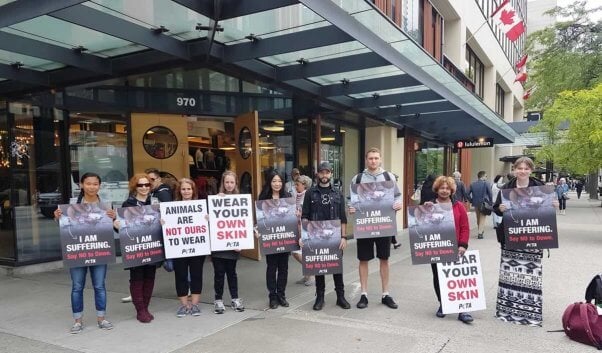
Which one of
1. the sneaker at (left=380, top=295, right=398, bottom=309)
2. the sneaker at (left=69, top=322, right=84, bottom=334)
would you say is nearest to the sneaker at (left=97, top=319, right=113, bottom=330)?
the sneaker at (left=69, top=322, right=84, bottom=334)

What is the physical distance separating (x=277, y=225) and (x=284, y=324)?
1170mm

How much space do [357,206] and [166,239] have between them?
89.8 inches

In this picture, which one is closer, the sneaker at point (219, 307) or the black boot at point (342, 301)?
the sneaker at point (219, 307)

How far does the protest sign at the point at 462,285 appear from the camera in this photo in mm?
4898

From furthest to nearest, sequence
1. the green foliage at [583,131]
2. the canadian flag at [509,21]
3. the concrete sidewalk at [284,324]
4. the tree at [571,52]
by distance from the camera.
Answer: the tree at [571,52] < the canadian flag at [509,21] < the green foliage at [583,131] < the concrete sidewalk at [284,324]

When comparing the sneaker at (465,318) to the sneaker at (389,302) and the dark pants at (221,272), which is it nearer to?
the sneaker at (389,302)

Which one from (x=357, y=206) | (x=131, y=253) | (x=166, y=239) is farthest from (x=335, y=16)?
(x=131, y=253)

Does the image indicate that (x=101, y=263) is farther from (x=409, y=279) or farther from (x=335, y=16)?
(x=409, y=279)

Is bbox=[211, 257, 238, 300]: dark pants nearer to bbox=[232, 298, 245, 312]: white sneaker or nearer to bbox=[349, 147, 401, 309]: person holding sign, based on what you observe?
bbox=[232, 298, 245, 312]: white sneaker

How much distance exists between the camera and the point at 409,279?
22.6 ft

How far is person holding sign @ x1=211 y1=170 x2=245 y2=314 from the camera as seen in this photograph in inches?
205

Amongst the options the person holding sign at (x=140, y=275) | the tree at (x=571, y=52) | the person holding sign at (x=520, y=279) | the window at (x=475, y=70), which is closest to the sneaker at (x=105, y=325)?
the person holding sign at (x=140, y=275)

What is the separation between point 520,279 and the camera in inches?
190

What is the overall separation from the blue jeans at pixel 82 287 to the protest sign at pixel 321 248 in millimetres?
2305
